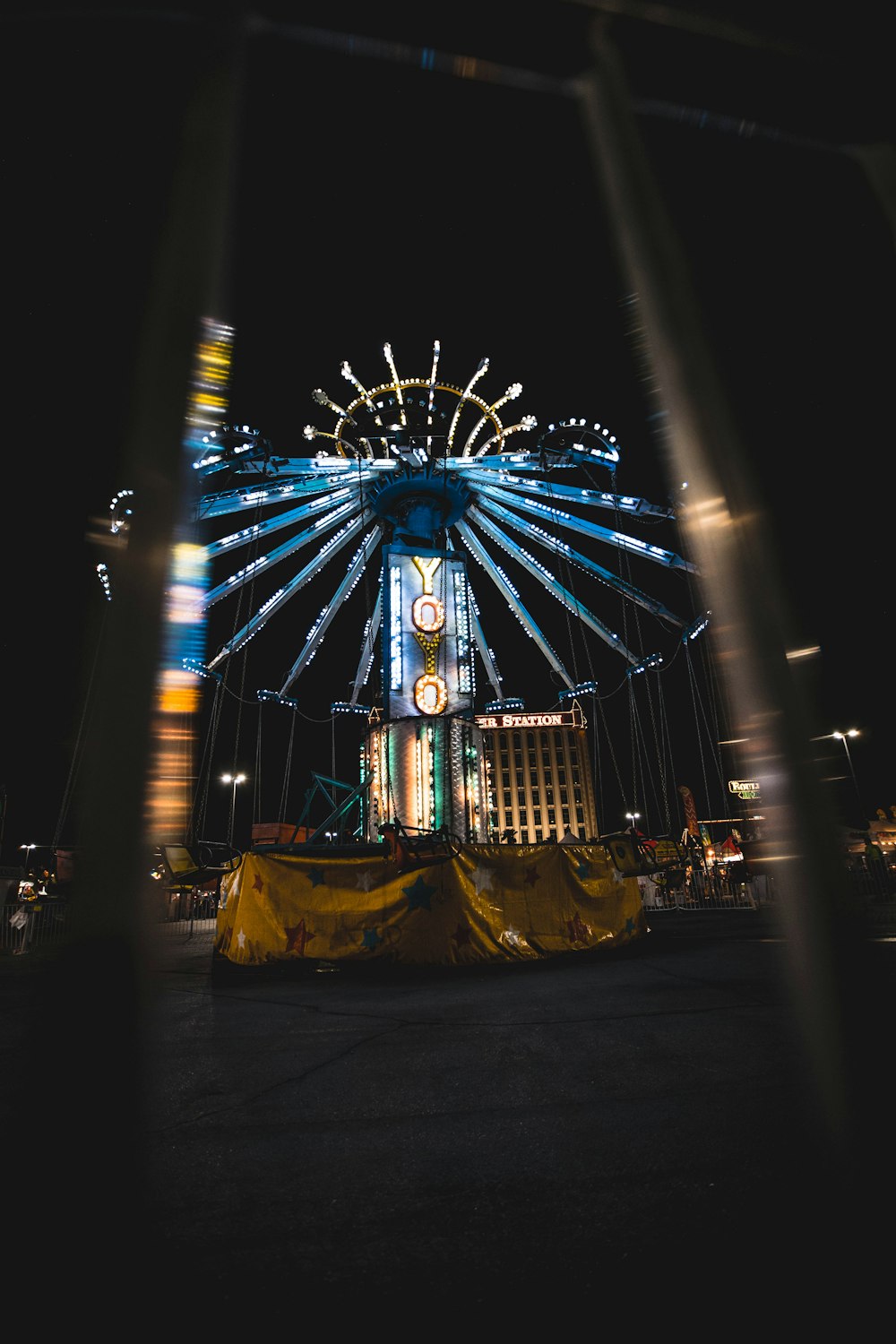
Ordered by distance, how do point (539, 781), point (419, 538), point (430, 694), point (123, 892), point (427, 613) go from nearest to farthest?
1. point (123, 892)
2. point (430, 694)
3. point (427, 613)
4. point (419, 538)
5. point (539, 781)

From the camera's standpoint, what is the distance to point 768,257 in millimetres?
2850

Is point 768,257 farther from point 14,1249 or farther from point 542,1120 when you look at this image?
point 14,1249

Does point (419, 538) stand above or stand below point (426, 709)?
above

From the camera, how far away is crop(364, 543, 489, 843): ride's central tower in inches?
834

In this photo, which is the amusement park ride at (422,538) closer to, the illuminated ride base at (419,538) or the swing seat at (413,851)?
the illuminated ride base at (419,538)

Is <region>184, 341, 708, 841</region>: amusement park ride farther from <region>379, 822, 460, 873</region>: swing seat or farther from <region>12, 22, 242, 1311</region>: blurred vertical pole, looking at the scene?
<region>12, 22, 242, 1311</region>: blurred vertical pole

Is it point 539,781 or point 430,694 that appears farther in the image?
point 539,781

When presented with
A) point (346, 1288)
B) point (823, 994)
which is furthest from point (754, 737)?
point (346, 1288)

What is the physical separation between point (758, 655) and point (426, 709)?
20296mm

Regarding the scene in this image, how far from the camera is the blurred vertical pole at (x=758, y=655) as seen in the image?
116 centimetres

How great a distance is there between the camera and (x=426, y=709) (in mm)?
21484

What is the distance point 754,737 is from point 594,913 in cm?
889

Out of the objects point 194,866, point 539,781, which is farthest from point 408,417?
point 539,781

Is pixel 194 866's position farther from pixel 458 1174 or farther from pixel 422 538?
pixel 422 538
